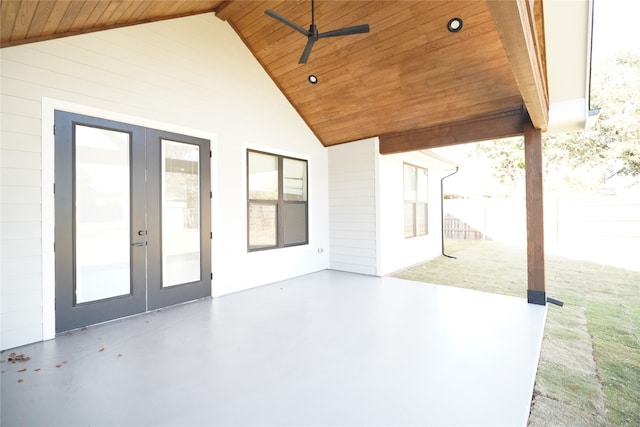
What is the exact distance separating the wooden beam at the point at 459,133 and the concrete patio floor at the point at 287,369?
2527 mm

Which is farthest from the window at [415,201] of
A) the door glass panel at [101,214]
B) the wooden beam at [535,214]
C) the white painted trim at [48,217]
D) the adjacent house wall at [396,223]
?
the white painted trim at [48,217]

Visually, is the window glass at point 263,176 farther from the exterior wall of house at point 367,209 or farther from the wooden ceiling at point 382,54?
the exterior wall of house at point 367,209

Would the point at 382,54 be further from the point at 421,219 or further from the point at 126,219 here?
the point at 421,219

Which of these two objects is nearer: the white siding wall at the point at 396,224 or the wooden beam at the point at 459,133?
the wooden beam at the point at 459,133

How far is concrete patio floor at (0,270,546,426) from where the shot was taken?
179cm

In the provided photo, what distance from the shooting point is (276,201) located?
5.38m

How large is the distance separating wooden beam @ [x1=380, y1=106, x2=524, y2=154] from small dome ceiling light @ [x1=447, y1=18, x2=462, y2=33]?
146cm

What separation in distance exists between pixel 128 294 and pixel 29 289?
884mm

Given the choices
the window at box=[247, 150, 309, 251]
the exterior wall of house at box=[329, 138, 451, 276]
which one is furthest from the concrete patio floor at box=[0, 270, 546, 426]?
the exterior wall of house at box=[329, 138, 451, 276]

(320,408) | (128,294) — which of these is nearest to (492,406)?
(320,408)

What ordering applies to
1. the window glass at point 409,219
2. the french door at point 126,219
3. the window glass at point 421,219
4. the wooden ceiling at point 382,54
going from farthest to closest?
the window glass at point 421,219, the window glass at point 409,219, the french door at point 126,219, the wooden ceiling at point 382,54

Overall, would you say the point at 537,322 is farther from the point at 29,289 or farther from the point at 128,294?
the point at 29,289

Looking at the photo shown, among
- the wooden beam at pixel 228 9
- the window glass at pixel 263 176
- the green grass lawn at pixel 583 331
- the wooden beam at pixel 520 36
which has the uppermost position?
Answer: the wooden beam at pixel 228 9

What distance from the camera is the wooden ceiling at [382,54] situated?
266 centimetres
